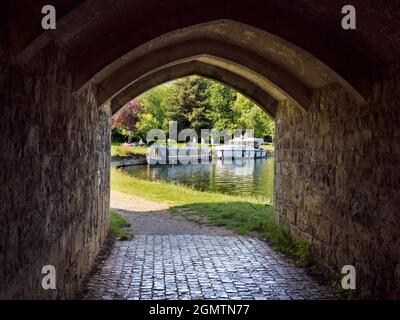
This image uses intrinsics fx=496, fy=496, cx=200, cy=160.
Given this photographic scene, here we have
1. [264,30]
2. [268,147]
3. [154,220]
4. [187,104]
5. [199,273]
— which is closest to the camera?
[264,30]

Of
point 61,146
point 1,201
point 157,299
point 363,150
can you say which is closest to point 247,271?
point 157,299

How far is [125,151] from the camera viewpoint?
32.5 m

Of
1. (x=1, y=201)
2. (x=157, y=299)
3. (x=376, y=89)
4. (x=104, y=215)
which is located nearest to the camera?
(x=1, y=201)

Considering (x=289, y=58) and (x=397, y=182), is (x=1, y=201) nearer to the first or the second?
(x=397, y=182)

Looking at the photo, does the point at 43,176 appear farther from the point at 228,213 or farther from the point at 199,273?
the point at 228,213

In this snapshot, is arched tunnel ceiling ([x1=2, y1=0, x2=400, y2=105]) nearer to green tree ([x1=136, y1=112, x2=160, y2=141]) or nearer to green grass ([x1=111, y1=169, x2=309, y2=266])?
green grass ([x1=111, y1=169, x2=309, y2=266])

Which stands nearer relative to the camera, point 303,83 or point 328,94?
point 328,94

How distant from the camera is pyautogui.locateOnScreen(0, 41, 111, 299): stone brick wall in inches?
114

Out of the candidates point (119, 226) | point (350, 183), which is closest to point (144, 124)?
point (119, 226)

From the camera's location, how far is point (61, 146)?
14.6ft

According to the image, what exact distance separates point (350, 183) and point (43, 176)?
10.9 ft

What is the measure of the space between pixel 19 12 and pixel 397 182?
3.27 metres

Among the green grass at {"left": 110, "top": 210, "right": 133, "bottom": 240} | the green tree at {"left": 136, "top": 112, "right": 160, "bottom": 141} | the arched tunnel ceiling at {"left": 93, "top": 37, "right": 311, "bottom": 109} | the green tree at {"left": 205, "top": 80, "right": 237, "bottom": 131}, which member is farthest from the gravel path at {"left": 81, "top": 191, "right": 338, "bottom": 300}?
the green tree at {"left": 205, "top": 80, "right": 237, "bottom": 131}

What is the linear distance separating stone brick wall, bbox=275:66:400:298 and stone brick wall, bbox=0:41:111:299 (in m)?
2.92
